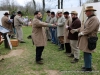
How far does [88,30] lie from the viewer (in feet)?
14.1

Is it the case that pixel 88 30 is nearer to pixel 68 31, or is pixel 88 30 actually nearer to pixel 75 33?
pixel 75 33

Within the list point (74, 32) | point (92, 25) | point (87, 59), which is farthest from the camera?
point (74, 32)

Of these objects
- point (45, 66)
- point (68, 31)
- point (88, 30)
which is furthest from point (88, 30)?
point (68, 31)

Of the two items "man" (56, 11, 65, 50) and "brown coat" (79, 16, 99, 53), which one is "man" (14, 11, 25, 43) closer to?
"man" (56, 11, 65, 50)

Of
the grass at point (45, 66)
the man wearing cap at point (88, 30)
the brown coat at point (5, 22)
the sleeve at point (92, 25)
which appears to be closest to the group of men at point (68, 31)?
the grass at point (45, 66)

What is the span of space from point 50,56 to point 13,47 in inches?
102

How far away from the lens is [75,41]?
558 cm

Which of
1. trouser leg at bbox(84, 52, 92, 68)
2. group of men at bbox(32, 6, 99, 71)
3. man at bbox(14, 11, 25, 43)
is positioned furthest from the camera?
man at bbox(14, 11, 25, 43)

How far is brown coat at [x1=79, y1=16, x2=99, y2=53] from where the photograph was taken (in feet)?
14.0

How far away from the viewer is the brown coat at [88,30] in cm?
426

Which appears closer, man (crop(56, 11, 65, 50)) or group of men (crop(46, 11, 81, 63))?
group of men (crop(46, 11, 81, 63))

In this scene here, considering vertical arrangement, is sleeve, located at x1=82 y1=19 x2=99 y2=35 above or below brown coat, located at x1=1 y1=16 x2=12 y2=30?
above

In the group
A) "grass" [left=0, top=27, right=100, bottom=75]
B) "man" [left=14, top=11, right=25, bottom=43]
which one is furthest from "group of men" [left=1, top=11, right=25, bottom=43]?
"grass" [left=0, top=27, right=100, bottom=75]

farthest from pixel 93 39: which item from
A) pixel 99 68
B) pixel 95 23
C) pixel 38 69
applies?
pixel 38 69
